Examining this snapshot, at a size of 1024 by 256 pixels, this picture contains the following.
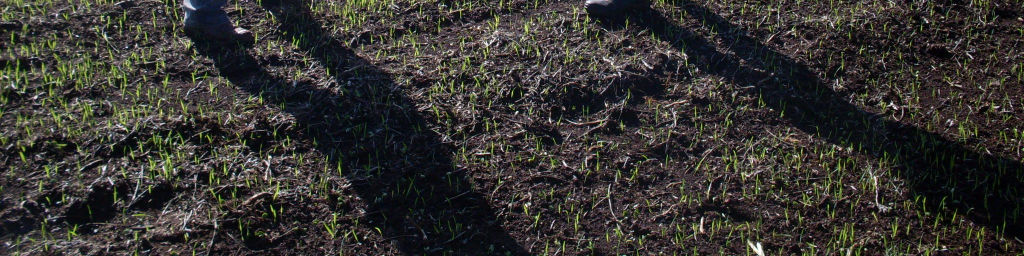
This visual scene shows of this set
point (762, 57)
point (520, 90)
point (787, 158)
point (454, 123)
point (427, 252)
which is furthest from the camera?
point (762, 57)

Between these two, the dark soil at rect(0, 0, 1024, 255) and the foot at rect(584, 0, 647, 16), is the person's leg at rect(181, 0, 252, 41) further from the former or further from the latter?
the foot at rect(584, 0, 647, 16)

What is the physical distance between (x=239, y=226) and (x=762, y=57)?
279cm

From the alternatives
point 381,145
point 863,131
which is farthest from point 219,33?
point 863,131

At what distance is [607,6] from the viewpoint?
478cm

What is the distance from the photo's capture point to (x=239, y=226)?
3.15m

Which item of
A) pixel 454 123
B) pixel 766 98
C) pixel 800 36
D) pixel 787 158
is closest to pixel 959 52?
pixel 800 36

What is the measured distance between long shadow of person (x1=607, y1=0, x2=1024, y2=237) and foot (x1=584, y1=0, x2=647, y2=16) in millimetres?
70

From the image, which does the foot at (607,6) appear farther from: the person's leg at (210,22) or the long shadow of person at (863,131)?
the person's leg at (210,22)

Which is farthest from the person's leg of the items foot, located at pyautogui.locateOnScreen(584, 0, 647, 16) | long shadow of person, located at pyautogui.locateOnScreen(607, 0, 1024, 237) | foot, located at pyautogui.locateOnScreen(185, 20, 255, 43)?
long shadow of person, located at pyautogui.locateOnScreen(607, 0, 1024, 237)

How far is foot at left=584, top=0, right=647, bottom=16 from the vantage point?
4.79 metres

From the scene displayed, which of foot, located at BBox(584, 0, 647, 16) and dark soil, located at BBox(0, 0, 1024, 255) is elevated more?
foot, located at BBox(584, 0, 647, 16)

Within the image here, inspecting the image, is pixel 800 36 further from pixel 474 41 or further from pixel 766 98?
pixel 474 41

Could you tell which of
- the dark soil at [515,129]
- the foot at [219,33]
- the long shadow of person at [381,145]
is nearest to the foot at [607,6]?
the dark soil at [515,129]

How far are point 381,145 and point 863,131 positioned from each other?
2.19 metres
